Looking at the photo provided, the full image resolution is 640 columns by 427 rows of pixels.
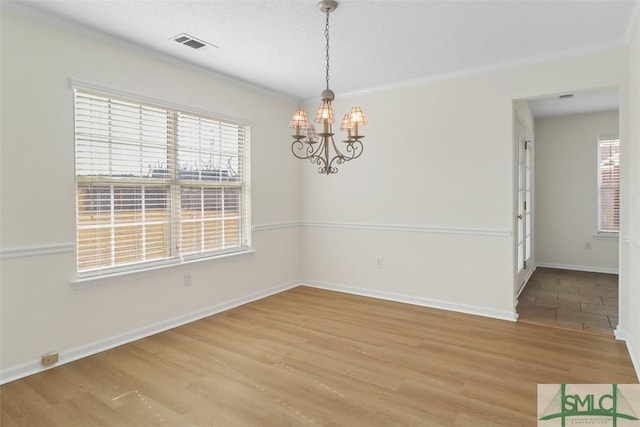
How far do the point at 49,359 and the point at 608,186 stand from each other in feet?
24.9

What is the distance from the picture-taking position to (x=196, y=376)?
2670mm

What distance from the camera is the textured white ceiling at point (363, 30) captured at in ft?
8.72

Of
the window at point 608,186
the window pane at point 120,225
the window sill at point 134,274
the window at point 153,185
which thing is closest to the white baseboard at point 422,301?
the window at point 153,185

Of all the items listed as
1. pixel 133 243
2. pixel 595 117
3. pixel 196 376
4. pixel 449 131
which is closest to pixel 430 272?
pixel 449 131

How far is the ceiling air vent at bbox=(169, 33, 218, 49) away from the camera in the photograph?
3.14m

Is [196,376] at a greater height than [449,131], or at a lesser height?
lesser

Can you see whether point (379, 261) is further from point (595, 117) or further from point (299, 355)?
point (595, 117)

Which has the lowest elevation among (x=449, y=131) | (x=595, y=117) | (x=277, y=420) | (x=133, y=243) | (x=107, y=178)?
(x=277, y=420)

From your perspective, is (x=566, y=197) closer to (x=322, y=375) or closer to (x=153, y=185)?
(x=322, y=375)

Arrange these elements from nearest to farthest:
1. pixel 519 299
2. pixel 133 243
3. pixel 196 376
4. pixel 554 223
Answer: pixel 196 376, pixel 133 243, pixel 519 299, pixel 554 223

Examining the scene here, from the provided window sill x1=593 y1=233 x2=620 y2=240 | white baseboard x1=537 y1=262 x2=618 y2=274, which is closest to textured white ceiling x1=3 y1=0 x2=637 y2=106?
window sill x1=593 y1=233 x2=620 y2=240

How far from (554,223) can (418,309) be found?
12.5 feet

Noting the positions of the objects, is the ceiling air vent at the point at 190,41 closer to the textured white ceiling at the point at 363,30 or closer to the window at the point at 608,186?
the textured white ceiling at the point at 363,30

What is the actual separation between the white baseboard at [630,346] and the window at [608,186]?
11.4ft
